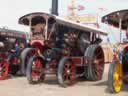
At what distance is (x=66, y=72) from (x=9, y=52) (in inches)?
145

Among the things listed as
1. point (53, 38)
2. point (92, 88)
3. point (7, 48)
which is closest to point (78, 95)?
point (92, 88)

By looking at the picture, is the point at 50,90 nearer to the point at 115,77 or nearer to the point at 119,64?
the point at 115,77

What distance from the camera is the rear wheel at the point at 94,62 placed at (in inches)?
496

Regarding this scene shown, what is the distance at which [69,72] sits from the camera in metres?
11.5

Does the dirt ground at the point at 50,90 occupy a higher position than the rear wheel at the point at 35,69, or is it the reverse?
the rear wheel at the point at 35,69

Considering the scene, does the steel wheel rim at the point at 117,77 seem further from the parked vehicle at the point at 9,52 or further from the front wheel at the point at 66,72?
the parked vehicle at the point at 9,52

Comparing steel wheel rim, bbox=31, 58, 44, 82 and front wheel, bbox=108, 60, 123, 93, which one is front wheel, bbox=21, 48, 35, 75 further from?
front wheel, bbox=108, 60, 123, 93

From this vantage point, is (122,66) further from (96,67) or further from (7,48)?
(7,48)

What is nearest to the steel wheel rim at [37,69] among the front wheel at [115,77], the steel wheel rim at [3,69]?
the steel wheel rim at [3,69]

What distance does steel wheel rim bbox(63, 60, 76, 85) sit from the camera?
1127 centimetres

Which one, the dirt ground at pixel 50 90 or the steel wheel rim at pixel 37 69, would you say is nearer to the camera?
the dirt ground at pixel 50 90

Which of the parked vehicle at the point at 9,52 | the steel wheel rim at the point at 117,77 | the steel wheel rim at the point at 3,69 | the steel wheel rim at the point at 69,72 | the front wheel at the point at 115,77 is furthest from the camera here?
the parked vehicle at the point at 9,52

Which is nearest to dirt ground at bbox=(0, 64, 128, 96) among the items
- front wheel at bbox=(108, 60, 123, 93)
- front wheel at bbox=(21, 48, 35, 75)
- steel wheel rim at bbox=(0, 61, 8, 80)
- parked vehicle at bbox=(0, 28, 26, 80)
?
front wheel at bbox=(108, 60, 123, 93)

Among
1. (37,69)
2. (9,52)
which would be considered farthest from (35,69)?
(9,52)
